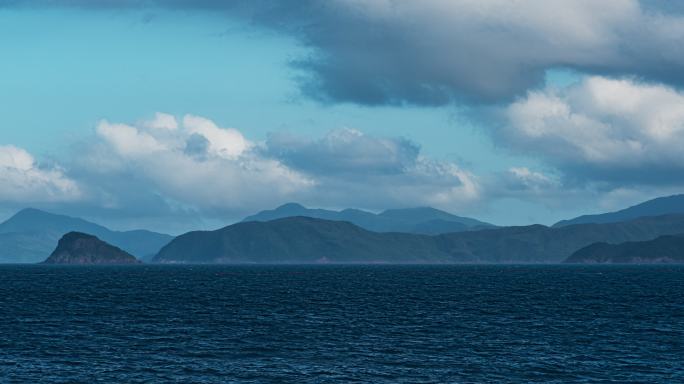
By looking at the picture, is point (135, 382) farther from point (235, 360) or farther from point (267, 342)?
point (267, 342)

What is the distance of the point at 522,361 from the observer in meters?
81.1

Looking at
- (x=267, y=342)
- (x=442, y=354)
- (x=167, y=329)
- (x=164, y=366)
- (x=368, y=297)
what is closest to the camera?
(x=164, y=366)

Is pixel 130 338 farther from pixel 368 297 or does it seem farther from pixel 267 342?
pixel 368 297

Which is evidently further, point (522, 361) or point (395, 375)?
point (522, 361)

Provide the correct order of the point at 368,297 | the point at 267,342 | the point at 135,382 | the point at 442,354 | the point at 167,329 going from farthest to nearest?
the point at 368,297
the point at 167,329
the point at 267,342
the point at 442,354
the point at 135,382

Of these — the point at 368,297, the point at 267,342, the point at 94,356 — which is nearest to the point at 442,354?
the point at 267,342

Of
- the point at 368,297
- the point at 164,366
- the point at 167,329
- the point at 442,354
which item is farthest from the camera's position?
the point at 368,297

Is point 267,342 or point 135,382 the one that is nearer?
point 135,382

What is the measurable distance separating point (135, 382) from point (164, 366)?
7.18 m

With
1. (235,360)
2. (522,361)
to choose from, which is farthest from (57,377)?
(522,361)

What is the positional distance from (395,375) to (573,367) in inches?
629

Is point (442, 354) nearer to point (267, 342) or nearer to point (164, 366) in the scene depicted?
point (267, 342)

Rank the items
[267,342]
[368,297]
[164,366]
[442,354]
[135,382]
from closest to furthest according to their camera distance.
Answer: [135,382] → [164,366] → [442,354] → [267,342] → [368,297]

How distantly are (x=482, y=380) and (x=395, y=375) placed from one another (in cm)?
702
